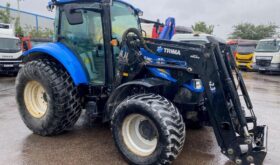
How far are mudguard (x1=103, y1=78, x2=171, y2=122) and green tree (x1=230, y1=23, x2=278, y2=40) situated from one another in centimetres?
4602

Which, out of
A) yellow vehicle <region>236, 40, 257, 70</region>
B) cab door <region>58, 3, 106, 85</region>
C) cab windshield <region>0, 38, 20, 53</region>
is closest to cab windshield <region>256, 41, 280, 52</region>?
yellow vehicle <region>236, 40, 257, 70</region>

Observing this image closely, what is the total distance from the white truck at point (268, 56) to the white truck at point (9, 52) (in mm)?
13752

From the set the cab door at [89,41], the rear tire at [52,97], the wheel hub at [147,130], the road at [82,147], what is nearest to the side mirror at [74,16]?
the cab door at [89,41]

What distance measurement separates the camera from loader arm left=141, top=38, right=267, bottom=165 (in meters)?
3.19

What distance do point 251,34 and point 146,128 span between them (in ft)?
154

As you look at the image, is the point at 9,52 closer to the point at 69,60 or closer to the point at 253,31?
the point at 69,60

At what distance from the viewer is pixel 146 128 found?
3627 mm

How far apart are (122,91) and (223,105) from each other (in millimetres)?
1352

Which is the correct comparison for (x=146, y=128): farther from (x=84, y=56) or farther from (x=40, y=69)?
(x=40, y=69)

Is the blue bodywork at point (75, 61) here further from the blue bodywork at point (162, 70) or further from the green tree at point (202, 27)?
the green tree at point (202, 27)

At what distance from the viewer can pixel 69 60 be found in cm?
439

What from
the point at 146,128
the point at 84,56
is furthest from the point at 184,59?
the point at 84,56

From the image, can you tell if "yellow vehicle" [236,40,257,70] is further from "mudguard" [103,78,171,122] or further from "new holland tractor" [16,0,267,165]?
"mudguard" [103,78,171,122]

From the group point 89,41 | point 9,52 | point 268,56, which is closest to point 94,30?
point 89,41
